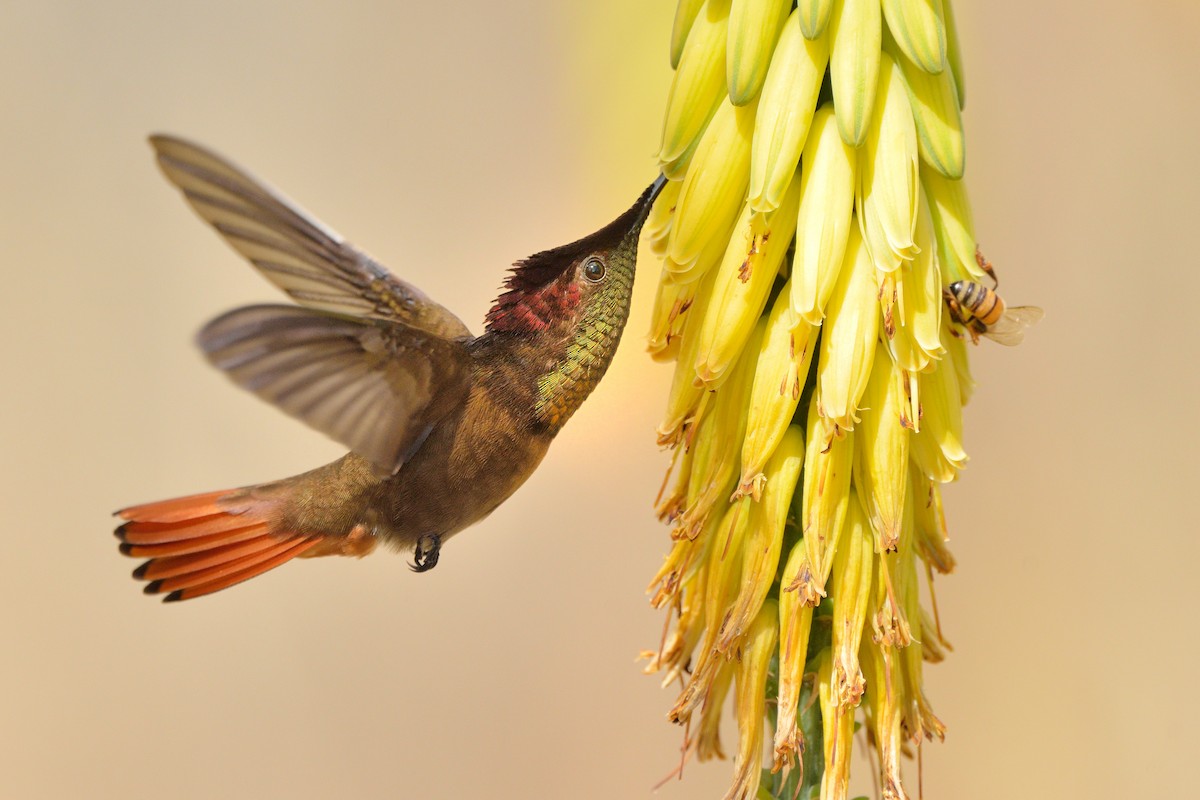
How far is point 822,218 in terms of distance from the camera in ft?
2.44

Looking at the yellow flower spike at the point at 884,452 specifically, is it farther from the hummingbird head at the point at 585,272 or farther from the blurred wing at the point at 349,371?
the blurred wing at the point at 349,371

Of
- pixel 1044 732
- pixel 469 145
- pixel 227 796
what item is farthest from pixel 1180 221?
pixel 227 796

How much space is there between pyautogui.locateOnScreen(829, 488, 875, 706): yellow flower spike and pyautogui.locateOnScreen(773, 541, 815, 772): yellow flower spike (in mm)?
24

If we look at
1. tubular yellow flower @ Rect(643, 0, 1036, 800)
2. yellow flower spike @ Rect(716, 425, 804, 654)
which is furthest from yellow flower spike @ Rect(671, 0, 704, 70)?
yellow flower spike @ Rect(716, 425, 804, 654)

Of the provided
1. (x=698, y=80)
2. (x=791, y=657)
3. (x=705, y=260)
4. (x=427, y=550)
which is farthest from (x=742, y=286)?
(x=427, y=550)

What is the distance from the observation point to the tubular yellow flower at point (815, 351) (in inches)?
29.1

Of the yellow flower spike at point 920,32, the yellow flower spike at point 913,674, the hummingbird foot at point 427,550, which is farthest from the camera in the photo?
the hummingbird foot at point 427,550

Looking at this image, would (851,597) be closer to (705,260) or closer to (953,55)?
(705,260)

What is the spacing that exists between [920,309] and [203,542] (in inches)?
→ 24.9

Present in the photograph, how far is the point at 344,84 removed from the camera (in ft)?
6.08

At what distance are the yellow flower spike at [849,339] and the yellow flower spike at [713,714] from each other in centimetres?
24

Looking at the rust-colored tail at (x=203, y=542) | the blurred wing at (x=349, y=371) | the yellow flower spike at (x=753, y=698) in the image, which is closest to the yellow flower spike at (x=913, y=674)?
the yellow flower spike at (x=753, y=698)

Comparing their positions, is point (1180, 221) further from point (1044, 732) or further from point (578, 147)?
point (578, 147)

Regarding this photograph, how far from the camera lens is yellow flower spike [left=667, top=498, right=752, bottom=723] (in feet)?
2.63
